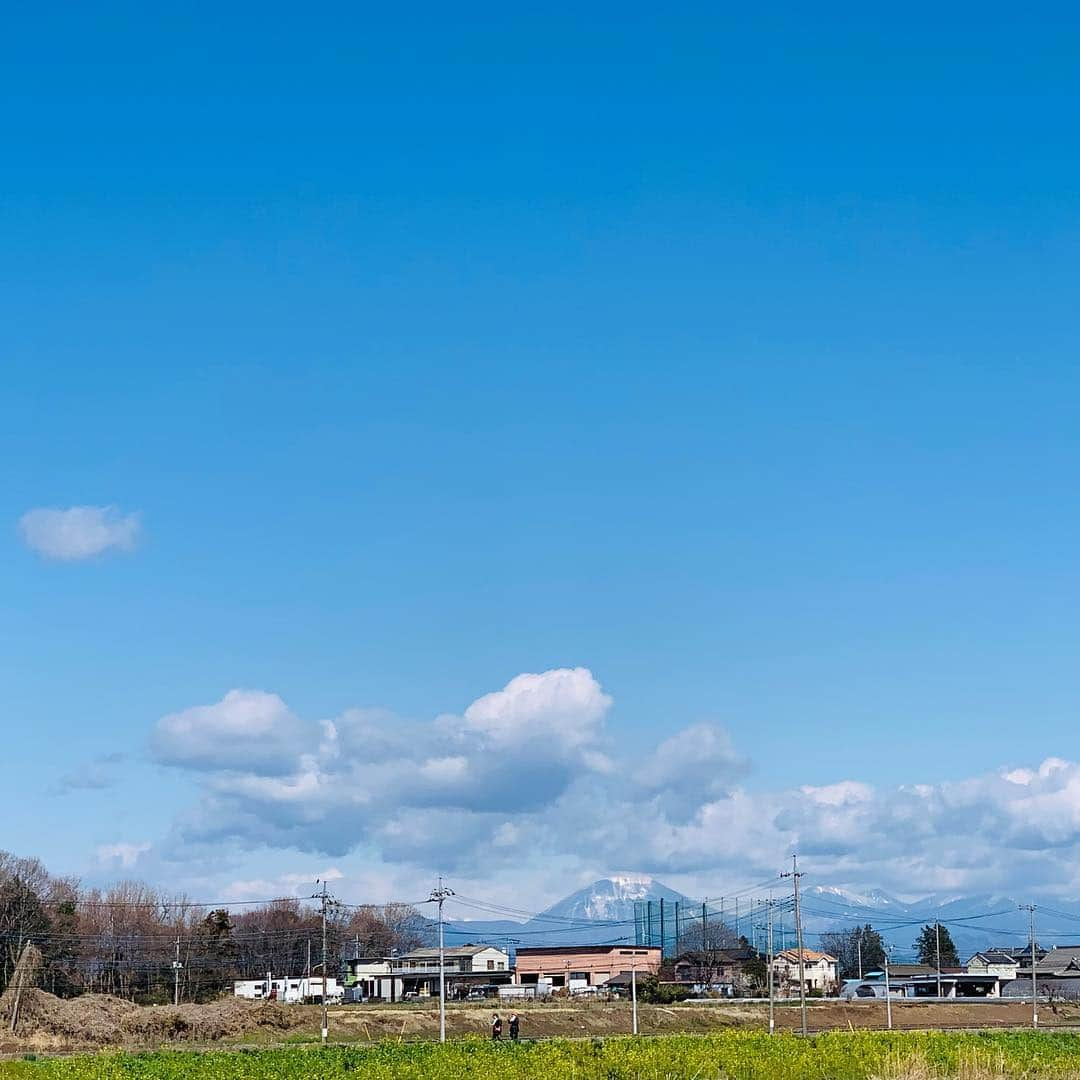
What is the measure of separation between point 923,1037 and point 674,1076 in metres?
18.0

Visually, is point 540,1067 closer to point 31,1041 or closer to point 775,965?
point 31,1041

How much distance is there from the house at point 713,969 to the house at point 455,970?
17412 millimetres

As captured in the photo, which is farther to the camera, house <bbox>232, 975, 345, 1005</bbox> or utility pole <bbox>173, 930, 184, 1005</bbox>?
house <bbox>232, 975, 345, 1005</bbox>

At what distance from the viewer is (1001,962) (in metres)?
146

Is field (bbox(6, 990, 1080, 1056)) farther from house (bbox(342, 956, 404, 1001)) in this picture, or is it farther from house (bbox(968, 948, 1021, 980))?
house (bbox(968, 948, 1021, 980))

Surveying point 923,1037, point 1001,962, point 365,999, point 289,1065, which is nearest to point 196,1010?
point 289,1065

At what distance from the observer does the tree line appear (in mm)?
95438

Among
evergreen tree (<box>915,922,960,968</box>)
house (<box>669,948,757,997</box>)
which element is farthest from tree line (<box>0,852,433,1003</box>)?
evergreen tree (<box>915,922,960,968</box>)

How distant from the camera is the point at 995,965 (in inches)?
5615

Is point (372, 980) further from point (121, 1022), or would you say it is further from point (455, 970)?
point (121, 1022)

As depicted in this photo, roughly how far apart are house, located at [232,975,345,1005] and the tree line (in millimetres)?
1624

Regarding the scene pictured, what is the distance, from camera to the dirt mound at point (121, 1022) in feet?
217

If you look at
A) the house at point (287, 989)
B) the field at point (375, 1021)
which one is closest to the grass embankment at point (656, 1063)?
the field at point (375, 1021)

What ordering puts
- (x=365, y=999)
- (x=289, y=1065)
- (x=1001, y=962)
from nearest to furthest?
(x=289, y=1065) → (x=365, y=999) → (x=1001, y=962)
